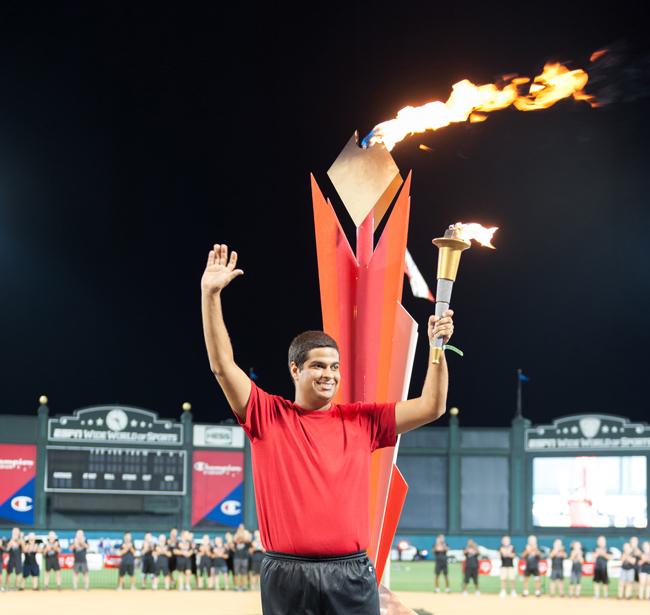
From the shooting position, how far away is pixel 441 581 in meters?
21.3

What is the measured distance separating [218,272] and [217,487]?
24.2 m

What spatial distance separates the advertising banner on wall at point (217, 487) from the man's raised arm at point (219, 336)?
2381 cm

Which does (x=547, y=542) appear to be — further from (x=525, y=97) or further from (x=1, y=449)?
(x=525, y=97)

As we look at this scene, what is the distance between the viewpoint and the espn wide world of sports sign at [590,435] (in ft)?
86.6

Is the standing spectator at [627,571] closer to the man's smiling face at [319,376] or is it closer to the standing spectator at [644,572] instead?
the standing spectator at [644,572]

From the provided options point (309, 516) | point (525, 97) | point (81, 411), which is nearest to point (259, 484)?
point (309, 516)

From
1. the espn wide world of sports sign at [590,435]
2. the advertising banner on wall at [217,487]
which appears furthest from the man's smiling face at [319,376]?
the espn wide world of sports sign at [590,435]

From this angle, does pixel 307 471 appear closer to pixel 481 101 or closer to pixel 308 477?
pixel 308 477

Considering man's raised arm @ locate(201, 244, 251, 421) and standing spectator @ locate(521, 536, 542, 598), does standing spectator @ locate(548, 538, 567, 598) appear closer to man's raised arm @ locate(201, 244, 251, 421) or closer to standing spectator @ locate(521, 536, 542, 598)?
standing spectator @ locate(521, 536, 542, 598)

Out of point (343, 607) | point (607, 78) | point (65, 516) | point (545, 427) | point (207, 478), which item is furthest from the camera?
point (545, 427)

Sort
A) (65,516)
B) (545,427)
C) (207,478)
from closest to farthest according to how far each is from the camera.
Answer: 1. (65,516)
2. (207,478)
3. (545,427)

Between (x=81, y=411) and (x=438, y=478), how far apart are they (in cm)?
1336

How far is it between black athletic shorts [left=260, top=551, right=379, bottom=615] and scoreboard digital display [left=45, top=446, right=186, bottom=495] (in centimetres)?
2255

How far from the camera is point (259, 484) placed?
→ 3.01 m
